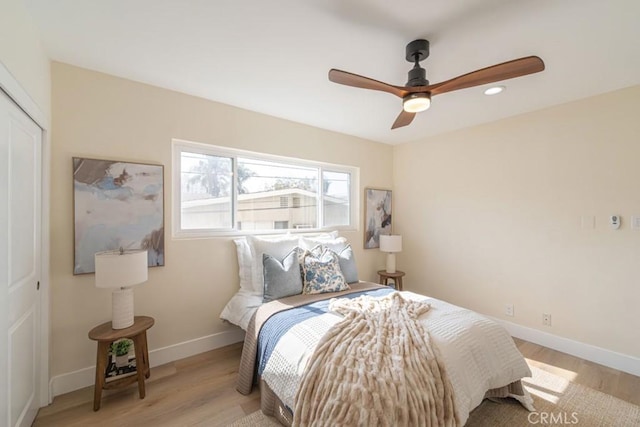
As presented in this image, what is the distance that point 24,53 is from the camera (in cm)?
151

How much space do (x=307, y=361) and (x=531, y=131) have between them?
3224mm

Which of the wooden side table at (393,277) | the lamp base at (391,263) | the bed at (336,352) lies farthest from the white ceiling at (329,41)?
the wooden side table at (393,277)

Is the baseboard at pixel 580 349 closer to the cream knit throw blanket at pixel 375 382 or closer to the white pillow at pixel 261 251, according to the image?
the cream knit throw blanket at pixel 375 382

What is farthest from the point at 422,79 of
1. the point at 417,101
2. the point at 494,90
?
the point at 494,90

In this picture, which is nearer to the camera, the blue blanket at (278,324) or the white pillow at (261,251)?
the blue blanket at (278,324)

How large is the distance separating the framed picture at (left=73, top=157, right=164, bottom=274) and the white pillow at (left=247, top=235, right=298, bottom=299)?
0.81 meters

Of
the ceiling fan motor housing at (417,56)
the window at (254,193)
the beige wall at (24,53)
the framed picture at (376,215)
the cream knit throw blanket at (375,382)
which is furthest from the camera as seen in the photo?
the framed picture at (376,215)

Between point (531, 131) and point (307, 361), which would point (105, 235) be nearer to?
point (307, 361)

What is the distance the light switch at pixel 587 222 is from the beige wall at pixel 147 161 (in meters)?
3.00

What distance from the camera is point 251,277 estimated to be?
270cm

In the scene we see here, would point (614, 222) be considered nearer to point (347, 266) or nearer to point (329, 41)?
point (347, 266)

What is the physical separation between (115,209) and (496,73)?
2.85m

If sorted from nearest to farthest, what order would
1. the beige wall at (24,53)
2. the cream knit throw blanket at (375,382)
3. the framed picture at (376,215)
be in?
the cream knit throw blanket at (375,382) < the beige wall at (24,53) < the framed picture at (376,215)

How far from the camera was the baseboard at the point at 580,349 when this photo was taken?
2.34 metres
